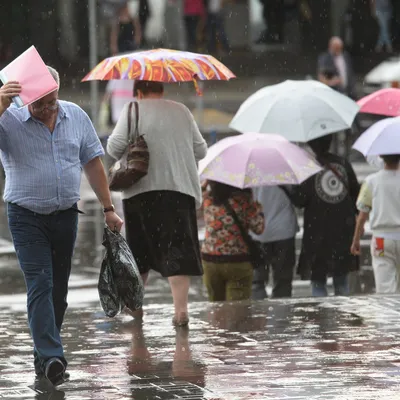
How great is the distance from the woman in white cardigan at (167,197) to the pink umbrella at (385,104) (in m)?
2.43

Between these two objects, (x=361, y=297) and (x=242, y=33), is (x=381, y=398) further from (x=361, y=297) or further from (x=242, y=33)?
(x=242, y=33)

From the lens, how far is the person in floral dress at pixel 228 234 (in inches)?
404

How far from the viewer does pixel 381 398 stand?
23.0ft

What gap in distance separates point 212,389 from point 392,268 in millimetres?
3628

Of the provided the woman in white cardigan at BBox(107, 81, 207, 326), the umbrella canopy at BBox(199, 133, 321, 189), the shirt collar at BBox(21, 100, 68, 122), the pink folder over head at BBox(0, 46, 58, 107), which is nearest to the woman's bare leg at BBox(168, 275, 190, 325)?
the woman in white cardigan at BBox(107, 81, 207, 326)

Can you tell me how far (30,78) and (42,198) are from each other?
2.20 feet

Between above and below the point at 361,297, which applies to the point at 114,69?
above

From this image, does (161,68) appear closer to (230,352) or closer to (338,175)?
(338,175)

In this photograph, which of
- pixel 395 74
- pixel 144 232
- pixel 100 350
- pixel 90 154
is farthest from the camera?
pixel 395 74

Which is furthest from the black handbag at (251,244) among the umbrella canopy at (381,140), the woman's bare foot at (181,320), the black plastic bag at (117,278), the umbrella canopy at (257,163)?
the black plastic bag at (117,278)

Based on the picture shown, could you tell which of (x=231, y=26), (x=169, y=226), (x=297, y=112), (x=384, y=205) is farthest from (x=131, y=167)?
(x=231, y=26)

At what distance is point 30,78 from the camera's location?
7.49 meters

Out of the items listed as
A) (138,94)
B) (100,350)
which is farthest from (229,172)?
(100,350)

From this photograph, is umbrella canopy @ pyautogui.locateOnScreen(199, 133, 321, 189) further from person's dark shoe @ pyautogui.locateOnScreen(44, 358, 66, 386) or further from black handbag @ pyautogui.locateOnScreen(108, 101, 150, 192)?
person's dark shoe @ pyautogui.locateOnScreen(44, 358, 66, 386)
